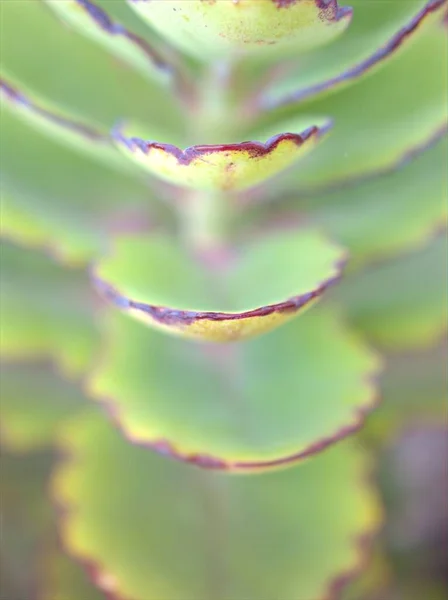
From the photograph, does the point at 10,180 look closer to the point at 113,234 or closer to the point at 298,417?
the point at 113,234

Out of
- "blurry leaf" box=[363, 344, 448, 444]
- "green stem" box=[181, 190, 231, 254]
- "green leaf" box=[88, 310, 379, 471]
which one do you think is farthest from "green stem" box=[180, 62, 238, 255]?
"blurry leaf" box=[363, 344, 448, 444]

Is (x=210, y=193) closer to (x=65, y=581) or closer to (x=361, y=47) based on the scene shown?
(x=361, y=47)

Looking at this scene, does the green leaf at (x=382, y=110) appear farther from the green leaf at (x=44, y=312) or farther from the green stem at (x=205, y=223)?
the green leaf at (x=44, y=312)

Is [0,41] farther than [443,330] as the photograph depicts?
No

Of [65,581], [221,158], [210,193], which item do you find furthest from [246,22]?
[65,581]

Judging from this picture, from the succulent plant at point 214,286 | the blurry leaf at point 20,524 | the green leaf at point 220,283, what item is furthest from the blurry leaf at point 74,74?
the blurry leaf at point 20,524

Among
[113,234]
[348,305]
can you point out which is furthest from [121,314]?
[348,305]

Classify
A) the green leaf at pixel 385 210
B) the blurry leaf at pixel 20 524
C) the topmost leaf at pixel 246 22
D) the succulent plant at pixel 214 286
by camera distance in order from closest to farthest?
the topmost leaf at pixel 246 22 < the succulent plant at pixel 214 286 < the green leaf at pixel 385 210 < the blurry leaf at pixel 20 524
